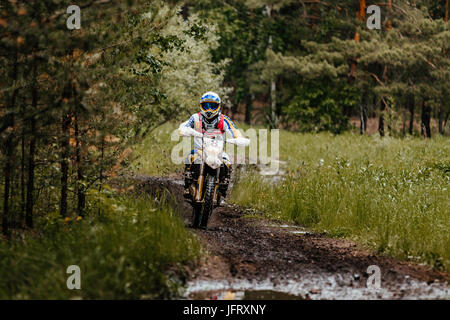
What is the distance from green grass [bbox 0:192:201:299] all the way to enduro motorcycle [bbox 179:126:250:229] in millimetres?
2072

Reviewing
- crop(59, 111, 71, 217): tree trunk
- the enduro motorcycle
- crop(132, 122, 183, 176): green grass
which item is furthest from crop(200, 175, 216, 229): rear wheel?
crop(132, 122, 183, 176): green grass

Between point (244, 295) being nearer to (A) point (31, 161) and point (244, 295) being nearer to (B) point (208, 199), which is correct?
(A) point (31, 161)

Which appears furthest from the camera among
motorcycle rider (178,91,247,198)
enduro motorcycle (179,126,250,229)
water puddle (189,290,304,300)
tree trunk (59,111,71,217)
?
motorcycle rider (178,91,247,198)

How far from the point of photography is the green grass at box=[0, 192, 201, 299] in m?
5.23

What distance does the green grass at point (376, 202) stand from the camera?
766 cm

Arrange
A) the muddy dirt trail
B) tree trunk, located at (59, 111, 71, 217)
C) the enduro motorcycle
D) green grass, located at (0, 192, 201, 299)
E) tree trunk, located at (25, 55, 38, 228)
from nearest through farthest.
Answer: green grass, located at (0, 192, 201, 299)
the muddy dirt trail
tree trunk, located at (25, 55, 38, 228)
tree trunk, located at (59, 111, 71, 217)
the enduro motorcycle

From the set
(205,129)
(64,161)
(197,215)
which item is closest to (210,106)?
(205,129)

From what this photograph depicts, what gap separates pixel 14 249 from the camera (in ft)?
21.1

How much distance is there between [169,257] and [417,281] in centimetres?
272

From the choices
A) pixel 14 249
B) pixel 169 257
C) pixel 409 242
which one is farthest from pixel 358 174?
pixel 14 249

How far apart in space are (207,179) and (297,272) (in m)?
3.13

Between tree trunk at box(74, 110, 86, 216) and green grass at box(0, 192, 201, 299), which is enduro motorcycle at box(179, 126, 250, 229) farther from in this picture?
green grass at box(0, 192, 201, 299)

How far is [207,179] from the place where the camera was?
9273 millimetres
